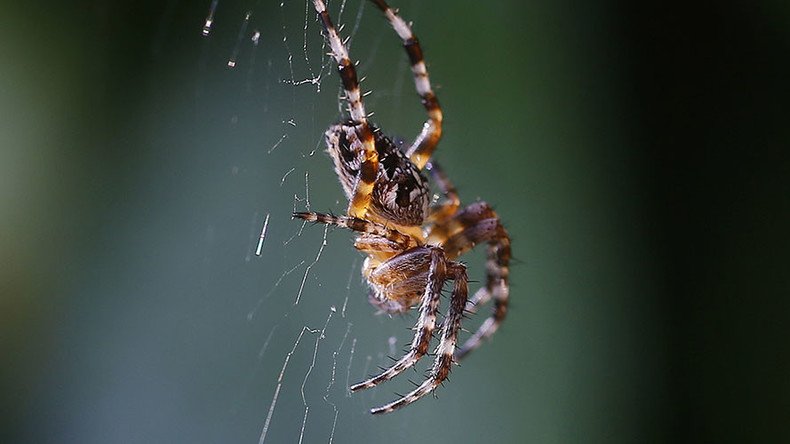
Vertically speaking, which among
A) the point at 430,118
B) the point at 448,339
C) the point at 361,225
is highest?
the point at 430,118

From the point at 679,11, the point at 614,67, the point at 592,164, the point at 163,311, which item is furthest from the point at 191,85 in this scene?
the point at 679,11

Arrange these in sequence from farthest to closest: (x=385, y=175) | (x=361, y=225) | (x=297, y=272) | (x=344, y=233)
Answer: (x=344, y=233) < (x=297, y=272) < (x=385, y=175) < (x=361, y=225)

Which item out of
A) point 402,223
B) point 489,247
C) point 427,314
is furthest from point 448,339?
point 489,247

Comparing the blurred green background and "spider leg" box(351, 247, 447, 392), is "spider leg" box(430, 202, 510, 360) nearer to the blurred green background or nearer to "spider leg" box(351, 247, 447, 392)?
"spider leg" box(351, 247, 447, 392)

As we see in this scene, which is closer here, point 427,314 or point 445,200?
point 427,314

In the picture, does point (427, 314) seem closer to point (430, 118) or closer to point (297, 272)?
point (430, 118)

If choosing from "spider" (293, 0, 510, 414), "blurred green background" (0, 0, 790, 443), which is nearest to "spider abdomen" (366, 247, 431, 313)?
"spider" (293, 0, 510, 414)

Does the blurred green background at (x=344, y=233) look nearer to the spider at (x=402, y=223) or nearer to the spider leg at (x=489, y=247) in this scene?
the spider at (x=402, y=223)
